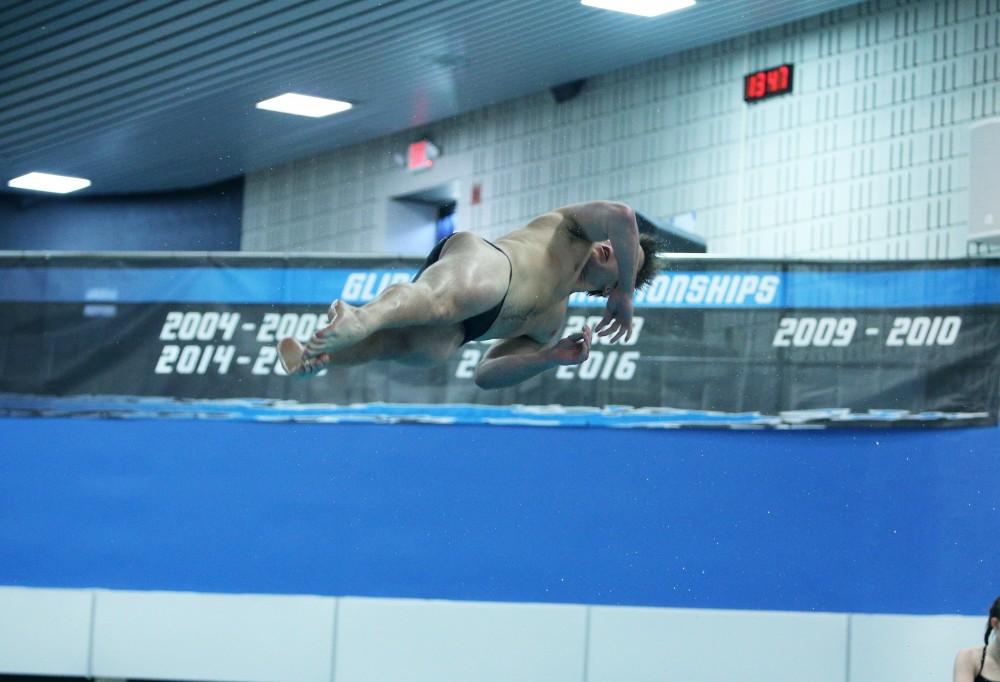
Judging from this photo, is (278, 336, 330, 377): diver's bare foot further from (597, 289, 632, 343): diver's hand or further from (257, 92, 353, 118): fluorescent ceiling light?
(257, 92, 353, 118): fluorescent ceiling light

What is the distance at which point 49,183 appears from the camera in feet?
57.3

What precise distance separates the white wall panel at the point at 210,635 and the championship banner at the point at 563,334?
1130 mm

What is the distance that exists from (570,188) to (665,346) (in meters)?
4.52

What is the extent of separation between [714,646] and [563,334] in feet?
6.72

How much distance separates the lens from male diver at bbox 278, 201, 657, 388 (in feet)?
17.9

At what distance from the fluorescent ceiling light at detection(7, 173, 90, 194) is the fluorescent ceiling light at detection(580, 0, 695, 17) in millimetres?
8574

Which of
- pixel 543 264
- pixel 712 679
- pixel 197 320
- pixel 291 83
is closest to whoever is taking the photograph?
pixel 543 264

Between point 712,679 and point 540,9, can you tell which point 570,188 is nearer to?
point 540,9

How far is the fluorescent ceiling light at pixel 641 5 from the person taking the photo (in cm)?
1072

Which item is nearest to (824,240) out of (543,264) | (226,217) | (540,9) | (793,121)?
(793,121)

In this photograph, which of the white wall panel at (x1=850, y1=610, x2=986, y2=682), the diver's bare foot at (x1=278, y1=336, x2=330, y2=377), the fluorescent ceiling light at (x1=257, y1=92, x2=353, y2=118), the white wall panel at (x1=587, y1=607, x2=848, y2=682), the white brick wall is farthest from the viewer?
the fluorescent ceiling light at (x1=257, y1=92, x2=353, y2=118)

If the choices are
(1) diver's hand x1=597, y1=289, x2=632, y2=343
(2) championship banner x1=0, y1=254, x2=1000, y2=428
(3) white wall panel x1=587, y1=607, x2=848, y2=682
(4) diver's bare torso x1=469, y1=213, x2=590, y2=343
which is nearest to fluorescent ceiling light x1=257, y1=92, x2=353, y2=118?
(2) championship banner x1=0, y1=254, x2=1000, y2=428

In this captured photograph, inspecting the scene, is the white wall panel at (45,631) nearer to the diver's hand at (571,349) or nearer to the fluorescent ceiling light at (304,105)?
the diver's hand at (571,349)

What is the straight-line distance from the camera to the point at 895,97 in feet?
34.2
